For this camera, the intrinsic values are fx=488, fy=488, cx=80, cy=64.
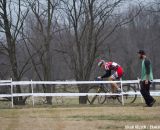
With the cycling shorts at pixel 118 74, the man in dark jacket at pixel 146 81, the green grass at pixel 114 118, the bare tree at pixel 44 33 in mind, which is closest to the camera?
the green grass at pixel 114 118

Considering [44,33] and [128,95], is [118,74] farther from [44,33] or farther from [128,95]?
[44,33]

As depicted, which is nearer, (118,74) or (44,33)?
(118,74)

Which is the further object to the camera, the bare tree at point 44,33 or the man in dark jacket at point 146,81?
the bare tree at point 44,33

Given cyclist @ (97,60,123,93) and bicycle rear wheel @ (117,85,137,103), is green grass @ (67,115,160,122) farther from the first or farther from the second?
bicycle rear wheel @ (117,85,137,103)

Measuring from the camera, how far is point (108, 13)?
98.1 feet

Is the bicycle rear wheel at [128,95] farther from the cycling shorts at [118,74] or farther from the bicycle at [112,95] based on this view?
the cycling shorts at [118,74]

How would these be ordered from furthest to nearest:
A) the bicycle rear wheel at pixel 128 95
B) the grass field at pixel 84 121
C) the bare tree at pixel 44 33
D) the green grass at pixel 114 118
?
the bare tree at pixel 44 33
the bicycle rear wheel at pixel 128 95
the green grass at pixel 114 118
the grass field at pixel 84 121

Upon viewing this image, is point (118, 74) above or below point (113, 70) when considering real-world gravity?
below

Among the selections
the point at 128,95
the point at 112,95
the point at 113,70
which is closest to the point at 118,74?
the point at 113,70

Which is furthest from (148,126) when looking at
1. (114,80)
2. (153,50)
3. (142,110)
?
(153,50)

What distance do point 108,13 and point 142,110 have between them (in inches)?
603

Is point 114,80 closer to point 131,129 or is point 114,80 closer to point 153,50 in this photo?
point 131,129

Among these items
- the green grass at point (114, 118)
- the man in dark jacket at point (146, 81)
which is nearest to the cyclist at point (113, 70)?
the man in dark jacket at point (146, 81)

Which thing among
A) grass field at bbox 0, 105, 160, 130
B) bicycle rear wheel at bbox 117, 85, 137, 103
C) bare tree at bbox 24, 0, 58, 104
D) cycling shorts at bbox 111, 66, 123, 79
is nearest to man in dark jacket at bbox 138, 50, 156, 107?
grass field at bbox 0, 105, 160, 130
